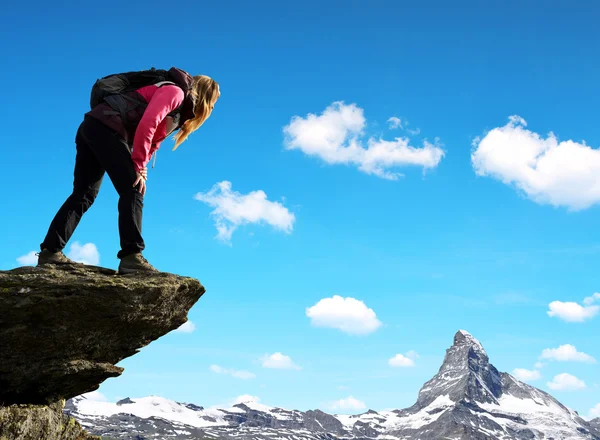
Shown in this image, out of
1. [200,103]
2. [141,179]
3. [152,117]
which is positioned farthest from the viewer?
[200,103]

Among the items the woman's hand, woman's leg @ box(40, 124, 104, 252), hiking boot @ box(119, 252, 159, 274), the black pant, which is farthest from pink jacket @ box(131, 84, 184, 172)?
hiking boot @ box(119, 252, 159, 274)

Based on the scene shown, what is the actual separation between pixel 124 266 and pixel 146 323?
4.74ft

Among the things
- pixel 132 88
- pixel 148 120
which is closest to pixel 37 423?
pixel 148 120

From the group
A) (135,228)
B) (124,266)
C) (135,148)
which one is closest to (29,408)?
(124,266)

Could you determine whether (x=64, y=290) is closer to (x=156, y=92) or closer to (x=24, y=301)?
(x=24, y=301)

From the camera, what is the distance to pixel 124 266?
490 inches

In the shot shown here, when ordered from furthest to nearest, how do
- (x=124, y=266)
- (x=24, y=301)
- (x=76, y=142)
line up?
(x=76, y=142) → (x=124, y=266) → (x=24, y=301)

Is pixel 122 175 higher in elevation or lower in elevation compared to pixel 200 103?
lower

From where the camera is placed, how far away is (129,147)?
12.9 metres

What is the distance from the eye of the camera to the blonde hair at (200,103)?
42.3 feet

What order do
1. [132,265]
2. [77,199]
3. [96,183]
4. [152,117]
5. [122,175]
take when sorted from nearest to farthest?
[152,117] → [122,175] → [132,265] → [77,199] → [96,183]

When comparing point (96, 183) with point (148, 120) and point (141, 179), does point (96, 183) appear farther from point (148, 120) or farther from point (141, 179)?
point (148, 120)

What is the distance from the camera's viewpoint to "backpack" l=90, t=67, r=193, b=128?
12.3 meters

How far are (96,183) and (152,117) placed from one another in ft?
9.23
